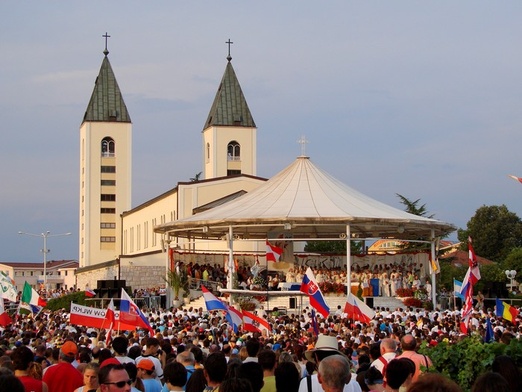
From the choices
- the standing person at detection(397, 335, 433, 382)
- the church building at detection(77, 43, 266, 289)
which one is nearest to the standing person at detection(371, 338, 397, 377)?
the standing person at detection(397, 335, 433, 382)

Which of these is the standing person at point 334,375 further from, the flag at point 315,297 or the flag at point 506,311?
the flag at point 506,311

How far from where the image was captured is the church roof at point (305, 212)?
38.8 meters

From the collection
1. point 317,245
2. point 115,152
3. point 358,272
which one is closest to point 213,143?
point 115,152

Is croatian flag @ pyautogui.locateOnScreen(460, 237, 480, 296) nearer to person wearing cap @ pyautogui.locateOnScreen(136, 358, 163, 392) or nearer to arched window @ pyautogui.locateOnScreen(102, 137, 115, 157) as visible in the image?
person wearing cap @ pyautogui.locateOnScreen(136, 358, 163, 392)

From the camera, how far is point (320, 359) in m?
8.46

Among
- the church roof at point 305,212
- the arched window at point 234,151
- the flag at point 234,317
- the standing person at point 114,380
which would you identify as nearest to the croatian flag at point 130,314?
the flag at point 234,317

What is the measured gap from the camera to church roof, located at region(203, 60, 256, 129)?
80.3 metres

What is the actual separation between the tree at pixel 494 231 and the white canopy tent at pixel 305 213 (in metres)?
46.2

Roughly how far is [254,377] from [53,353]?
3398 millimetres

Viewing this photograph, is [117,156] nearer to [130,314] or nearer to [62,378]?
[130,314]

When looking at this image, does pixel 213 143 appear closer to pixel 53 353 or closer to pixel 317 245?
pixel 317 245

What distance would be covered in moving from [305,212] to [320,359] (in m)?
30.9

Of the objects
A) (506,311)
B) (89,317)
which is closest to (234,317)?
(89,317)

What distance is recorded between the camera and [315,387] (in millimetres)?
8055
